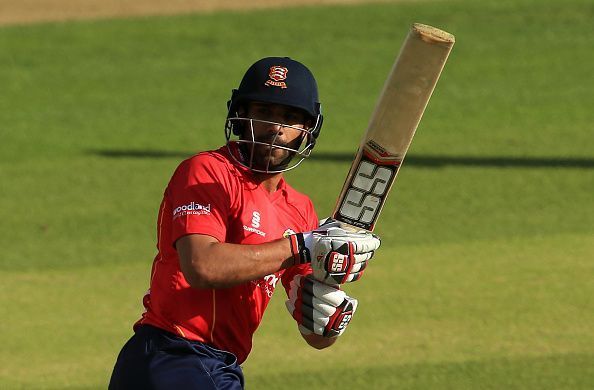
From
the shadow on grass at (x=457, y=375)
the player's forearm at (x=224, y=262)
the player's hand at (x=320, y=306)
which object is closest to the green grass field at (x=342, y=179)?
the shadow on grass at (x=457, y=375)

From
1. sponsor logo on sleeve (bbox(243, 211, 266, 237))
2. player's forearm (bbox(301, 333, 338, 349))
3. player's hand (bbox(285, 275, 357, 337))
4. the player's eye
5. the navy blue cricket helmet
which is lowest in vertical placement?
player's forearm (bbox(301, 333, 338, 349))

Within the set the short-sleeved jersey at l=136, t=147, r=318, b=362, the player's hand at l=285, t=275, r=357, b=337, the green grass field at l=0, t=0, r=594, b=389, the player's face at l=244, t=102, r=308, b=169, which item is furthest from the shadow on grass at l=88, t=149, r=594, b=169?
the short-sleeved jersey at l=136, t=147, r=318, b=362

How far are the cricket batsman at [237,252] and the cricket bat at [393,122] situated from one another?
0.48 feet

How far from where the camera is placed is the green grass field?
765 centimetres

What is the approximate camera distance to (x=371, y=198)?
5078 mm

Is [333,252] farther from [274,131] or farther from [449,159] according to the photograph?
[449,159]

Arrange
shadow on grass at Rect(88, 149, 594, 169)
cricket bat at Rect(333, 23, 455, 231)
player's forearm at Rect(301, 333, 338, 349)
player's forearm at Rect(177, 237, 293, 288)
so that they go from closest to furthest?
player's forearm at Rect(177, 237, 293, 288) < cricket bat at Rect(333, 23, 455, 231) < player's forearm at Rect(301, 333, 338, 349) < shadow on grass at Rect(88, 149, 594, 169)

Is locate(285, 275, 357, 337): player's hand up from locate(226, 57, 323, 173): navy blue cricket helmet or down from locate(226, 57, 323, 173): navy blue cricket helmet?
down

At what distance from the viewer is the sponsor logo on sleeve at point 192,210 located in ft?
15.1

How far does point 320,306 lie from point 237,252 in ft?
2.13

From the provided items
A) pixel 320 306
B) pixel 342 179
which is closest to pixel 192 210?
pixel 320 306

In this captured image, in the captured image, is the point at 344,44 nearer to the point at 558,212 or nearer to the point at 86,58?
the point at 86,58

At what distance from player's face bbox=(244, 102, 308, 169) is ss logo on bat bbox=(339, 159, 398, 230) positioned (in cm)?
27

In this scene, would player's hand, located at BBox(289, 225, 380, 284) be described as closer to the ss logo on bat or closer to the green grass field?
the ss logo on bat
